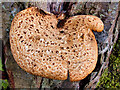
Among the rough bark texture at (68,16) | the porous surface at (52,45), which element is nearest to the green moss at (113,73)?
the rough bark texture at (68,16)

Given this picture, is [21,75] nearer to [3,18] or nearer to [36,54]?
[36,54]

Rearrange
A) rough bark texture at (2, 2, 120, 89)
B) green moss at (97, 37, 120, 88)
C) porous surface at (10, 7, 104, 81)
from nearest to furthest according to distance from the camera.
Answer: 1. porous surface at (10, 7, 104, 81)
2. rough bark texture at (2, 2, 120, 89)
3. green moss at (97, 37, 120, 88)

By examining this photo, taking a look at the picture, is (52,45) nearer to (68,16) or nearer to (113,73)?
(68,16)

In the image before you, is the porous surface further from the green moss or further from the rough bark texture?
the green moss

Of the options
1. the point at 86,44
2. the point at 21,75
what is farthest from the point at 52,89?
the point at 86,44

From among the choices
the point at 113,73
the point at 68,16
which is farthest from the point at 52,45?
the point at 113,73

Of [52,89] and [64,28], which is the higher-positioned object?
[64,28]

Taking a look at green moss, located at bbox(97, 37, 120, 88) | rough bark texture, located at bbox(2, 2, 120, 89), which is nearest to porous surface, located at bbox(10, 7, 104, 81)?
rough bark texture, located at bbox(2, 2, 120, 89)

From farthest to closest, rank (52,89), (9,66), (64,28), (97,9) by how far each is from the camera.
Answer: (52,89) → (9,66) → (97,9) → (64,28)
